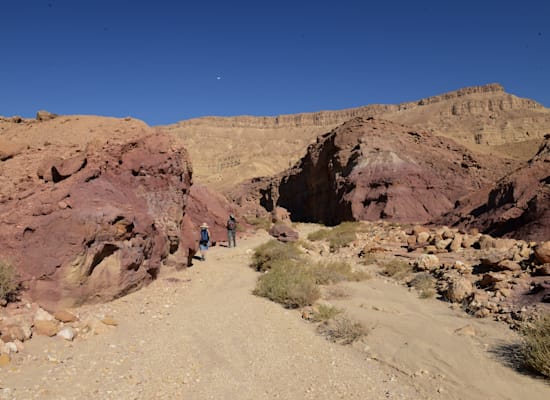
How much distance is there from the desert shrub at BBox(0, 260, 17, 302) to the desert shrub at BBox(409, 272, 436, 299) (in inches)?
243

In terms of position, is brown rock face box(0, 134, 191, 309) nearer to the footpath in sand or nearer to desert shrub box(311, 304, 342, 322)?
the footpath in sand

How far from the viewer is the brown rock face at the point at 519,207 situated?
10695 mm

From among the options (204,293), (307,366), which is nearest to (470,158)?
(204,293)

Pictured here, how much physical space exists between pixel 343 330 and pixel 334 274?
3202 mm

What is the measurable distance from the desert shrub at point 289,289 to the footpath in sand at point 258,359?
304mm

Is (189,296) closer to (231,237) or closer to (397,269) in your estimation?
(397,269)

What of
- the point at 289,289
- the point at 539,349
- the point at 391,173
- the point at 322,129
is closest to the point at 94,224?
the point at 289,289

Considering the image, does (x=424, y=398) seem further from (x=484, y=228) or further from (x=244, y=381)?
(x=484, y=228)

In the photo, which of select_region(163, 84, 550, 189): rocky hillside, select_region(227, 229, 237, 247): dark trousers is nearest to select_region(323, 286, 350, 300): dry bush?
select_region(227, 229, 237, 247): dark trousers

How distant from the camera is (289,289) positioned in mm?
6469

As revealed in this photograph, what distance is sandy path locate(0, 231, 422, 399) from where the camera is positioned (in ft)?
11.7

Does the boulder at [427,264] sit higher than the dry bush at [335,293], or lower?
higher

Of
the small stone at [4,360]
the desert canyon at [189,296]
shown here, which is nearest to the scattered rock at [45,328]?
the desert canyon at [189,296]

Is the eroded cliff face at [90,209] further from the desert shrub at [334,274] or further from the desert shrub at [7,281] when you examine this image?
the desert shrub at [334,274]
